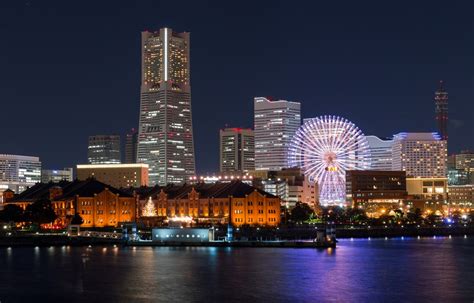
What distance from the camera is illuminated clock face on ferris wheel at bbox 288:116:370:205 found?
15925 cm

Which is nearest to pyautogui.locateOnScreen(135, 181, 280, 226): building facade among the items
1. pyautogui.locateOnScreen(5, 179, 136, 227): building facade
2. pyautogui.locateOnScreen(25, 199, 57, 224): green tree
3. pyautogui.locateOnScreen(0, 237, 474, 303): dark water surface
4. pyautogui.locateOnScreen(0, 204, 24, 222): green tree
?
pyautogui.locateOnScreen(5, 179, 136, 227): building facade

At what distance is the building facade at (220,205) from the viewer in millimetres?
151375

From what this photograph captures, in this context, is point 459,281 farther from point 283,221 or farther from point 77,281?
point 283,221

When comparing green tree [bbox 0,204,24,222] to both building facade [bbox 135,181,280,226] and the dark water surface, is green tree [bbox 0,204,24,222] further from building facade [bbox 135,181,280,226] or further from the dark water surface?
the dark water surface

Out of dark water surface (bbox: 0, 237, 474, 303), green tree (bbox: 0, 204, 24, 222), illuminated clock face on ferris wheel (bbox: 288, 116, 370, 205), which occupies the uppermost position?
illuminated clock face on ferris wheel (bbox: 288, 116, 370, 205)

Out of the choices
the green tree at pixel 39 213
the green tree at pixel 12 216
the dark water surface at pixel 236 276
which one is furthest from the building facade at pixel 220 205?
the dark water surface at pixel 236 276

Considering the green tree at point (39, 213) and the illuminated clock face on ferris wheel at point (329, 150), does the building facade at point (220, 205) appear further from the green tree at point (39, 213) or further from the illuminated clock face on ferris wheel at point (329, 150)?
the green tree at point (39, 213)

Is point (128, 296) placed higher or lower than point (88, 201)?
lower

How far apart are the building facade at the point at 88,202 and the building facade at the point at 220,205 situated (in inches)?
223

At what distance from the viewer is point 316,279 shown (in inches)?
2901

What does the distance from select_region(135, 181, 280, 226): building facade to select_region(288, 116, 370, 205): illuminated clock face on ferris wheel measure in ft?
36.3

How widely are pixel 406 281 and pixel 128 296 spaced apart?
23.7m

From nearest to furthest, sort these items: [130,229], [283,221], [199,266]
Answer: [199,266]
[130,229]
[283,221]

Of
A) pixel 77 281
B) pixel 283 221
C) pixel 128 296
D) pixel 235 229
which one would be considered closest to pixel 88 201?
pixel 235 229
